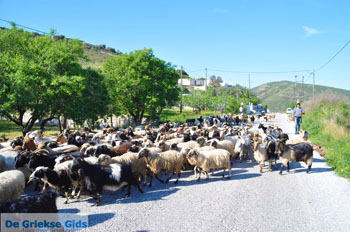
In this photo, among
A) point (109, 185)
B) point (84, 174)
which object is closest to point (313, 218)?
point (109, 185)

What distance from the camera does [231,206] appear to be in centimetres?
618

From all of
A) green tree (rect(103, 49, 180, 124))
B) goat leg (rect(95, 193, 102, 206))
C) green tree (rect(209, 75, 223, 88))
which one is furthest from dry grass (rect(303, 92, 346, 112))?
green tree (rect(209, 75, 223, 88))

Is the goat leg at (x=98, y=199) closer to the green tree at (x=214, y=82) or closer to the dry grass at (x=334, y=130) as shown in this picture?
the dry grass at (x=334, y=130)

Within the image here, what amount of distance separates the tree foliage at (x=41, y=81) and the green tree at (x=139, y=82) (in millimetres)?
4748

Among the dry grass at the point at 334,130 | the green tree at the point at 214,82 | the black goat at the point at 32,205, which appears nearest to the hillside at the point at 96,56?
the green tree at the point at 214,82

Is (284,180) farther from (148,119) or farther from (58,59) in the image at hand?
(148,119)

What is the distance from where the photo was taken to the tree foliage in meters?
13.6

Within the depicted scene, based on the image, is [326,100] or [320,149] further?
[326,100]

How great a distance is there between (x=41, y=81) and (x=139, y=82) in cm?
989

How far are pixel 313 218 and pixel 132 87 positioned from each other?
20097mm

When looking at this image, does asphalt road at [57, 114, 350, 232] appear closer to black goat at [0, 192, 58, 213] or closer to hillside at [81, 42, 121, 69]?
black goat at [0, 192, 58, 213]

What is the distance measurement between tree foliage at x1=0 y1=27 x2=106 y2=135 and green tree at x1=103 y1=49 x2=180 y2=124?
475 cm

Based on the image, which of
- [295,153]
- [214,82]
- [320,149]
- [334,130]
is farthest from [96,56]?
[295,153]

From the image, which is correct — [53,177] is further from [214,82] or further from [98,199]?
[214,82]
